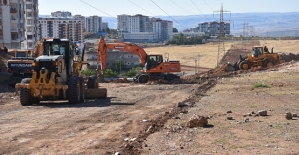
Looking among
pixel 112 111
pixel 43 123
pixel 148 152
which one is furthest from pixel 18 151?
pixel 112 111

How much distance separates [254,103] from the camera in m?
22.3

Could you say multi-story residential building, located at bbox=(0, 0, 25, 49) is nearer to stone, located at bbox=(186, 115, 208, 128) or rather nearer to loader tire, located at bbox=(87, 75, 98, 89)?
loader tire, located at bbox=(87, 75, 98, 89)

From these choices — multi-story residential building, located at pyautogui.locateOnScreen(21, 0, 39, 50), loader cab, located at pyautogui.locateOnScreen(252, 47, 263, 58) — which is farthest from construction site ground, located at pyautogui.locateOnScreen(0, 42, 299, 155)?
multi-story residential building, located at pyautogui.locateOnScreen(21, 0, 39, 50)

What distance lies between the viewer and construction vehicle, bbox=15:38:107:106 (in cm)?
2328

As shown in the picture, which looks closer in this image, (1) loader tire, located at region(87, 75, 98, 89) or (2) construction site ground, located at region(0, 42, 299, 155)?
(2) construction site ground, located at region(0, 42, 299, 155)

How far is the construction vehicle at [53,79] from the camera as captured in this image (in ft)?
76.4

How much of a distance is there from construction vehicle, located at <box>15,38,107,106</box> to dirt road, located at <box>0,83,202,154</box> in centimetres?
51

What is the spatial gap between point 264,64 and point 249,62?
1443 mm

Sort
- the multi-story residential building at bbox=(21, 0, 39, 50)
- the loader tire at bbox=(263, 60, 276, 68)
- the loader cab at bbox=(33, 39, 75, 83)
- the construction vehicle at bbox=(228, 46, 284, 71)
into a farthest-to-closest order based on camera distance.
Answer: the multi-story residential building at bbox=(21, 0, 39, 50), the construction vehicle at bbox=(228, 46, 284, 71), the loader tire at bbox=(263, 60, 276, 68), the loader cab at bbox=(33, 39, 75, 83)

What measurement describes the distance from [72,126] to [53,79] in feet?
25.6

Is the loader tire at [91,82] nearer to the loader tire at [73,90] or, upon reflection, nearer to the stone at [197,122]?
the loader tire at [73,90]

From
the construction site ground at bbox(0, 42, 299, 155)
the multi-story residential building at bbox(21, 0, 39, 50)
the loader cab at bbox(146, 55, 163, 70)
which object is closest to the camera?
the construction site ground at bbox(0, 42, 299, 155)

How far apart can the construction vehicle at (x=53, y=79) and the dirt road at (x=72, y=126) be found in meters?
0.51

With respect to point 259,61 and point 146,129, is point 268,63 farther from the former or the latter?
point 146,129
